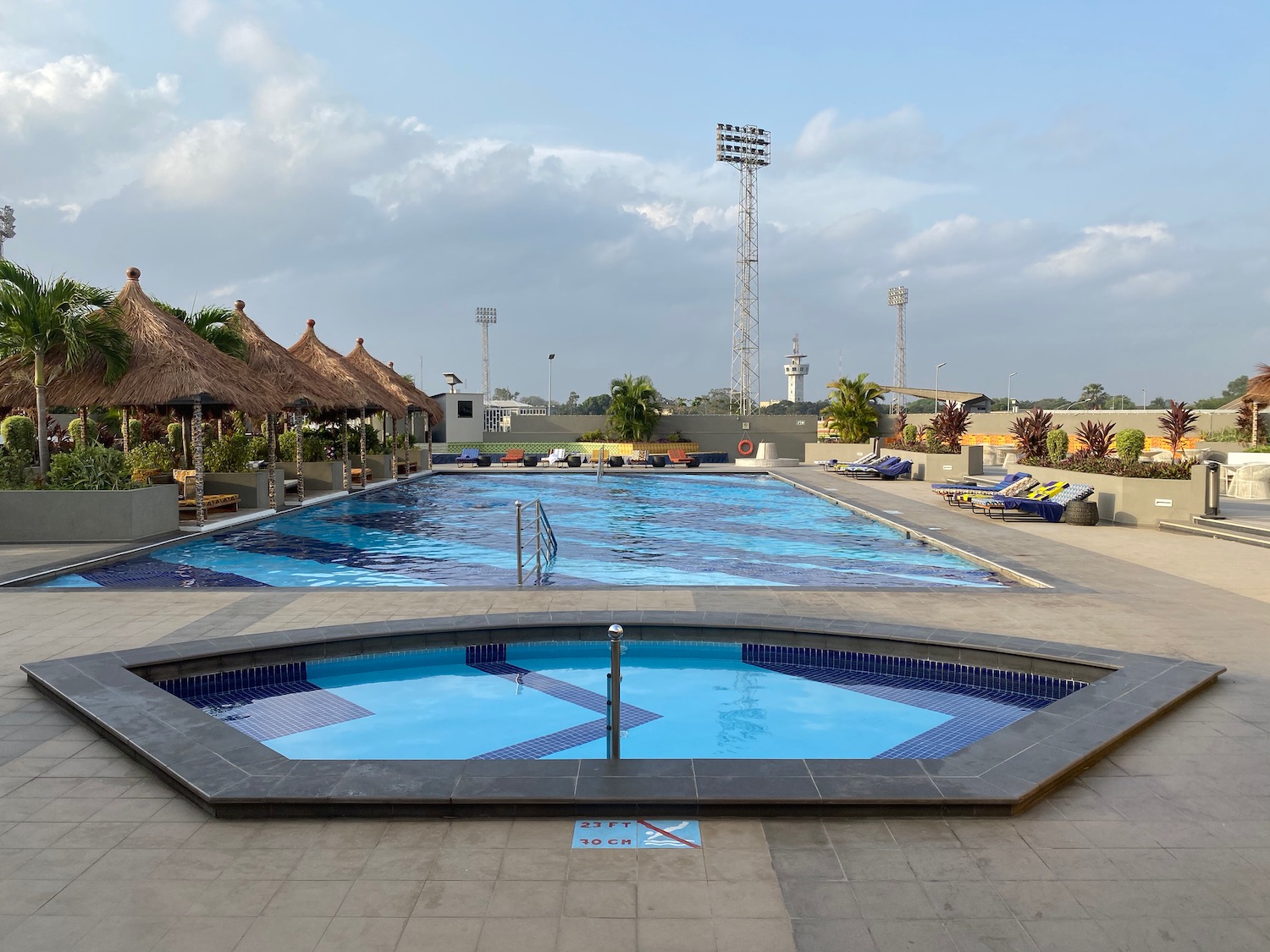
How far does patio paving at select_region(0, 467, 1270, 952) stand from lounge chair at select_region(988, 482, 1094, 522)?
10286 millimetres

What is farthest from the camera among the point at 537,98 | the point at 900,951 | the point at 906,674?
the point at 537,98

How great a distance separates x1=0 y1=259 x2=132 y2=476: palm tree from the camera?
40.1ft

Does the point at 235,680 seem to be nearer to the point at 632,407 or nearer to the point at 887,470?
the point at 887,470

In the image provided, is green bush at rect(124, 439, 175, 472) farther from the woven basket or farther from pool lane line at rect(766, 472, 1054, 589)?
the woven basket

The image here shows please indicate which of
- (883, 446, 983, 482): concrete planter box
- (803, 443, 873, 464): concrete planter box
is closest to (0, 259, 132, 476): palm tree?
(883, 446, 983, 482): concrete planter box

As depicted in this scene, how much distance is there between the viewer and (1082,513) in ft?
45.7

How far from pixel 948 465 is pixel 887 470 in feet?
5.33

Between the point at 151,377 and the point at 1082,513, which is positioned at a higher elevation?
the point at 151,377

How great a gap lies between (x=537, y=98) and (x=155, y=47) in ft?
26.1

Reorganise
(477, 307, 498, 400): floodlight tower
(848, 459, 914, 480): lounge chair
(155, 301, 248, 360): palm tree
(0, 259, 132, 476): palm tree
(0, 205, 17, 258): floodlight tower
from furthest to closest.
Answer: (477, 307, 498, 400): floodlight tower → (0, 205, 17, 258): floodlight tower → (848, 459, 914, 480): lounge chair → (155, 301, 248, 360): palm tree → (0, 259, 132, 476): palm tree

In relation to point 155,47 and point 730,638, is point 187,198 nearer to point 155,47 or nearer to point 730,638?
point 155,47

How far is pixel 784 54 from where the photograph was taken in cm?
1558

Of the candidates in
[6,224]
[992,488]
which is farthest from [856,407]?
[6,224]

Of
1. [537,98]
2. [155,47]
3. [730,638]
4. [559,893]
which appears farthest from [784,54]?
[559,893]
